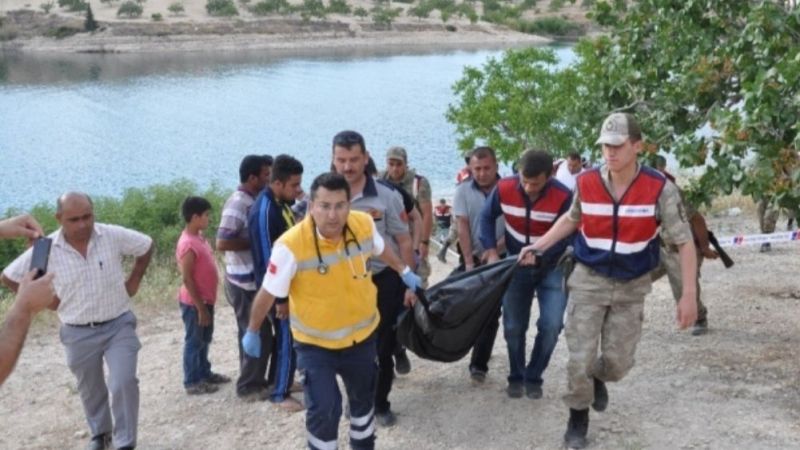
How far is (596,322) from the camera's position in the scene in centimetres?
516

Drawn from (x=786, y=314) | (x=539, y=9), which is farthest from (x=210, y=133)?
(x=539, y=9)

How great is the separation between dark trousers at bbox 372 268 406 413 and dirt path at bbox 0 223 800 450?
24 centimetres

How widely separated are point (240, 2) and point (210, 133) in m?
50.7

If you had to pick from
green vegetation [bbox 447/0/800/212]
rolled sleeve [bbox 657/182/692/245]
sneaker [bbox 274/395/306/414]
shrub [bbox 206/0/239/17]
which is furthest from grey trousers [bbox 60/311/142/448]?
shrub [bbox 206/0/239/17]

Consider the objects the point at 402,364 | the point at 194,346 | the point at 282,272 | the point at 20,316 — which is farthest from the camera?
the point at 402,364

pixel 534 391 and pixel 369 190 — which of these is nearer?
pixel 369 190

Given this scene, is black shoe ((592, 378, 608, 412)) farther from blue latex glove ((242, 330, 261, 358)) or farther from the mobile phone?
the mobile phone

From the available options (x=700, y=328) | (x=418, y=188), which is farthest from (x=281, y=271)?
(x=700, y=328)

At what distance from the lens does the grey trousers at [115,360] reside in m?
5.41

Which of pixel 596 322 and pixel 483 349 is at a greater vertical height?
pixel 596 322

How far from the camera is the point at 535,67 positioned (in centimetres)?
1994

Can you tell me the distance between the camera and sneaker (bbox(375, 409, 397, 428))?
5.81m

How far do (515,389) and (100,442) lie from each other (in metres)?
2.72

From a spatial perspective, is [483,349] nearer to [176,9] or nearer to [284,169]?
[284,169]
